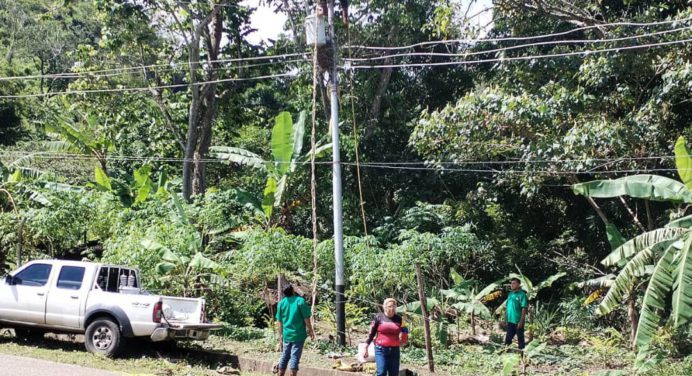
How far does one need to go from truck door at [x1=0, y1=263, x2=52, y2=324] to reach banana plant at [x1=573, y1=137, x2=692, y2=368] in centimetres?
909

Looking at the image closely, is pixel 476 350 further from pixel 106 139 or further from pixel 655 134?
pixel 106 139

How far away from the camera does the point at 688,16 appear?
44.8 feet

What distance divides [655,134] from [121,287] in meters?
11.0

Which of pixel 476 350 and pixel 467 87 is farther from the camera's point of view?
pixel 467 87

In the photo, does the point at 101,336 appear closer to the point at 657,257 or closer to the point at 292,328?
the point at 292,328

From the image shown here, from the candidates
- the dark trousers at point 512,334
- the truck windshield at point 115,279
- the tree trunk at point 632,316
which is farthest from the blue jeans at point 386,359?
the tree trunk at point 632,316

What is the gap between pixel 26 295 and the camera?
11969 millimetres

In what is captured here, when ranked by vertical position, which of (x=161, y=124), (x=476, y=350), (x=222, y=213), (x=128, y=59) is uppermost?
(x=128, y=59)

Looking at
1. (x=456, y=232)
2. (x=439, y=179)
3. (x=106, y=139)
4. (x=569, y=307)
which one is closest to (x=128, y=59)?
(x=106, y=139)

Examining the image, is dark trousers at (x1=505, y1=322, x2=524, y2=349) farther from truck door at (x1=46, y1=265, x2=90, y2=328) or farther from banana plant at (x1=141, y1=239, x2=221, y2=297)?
truck door at (x1=46, y1=265, x2=90, y2=328)

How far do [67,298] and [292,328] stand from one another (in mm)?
4481

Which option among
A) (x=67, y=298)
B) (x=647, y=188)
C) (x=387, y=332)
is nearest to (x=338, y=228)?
(x=387, y=332)

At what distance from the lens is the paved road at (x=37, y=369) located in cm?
973

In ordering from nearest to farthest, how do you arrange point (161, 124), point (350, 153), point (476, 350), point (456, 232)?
point (476, 350)
point (456, 232)
point (350, 153)
point (161, 124)
